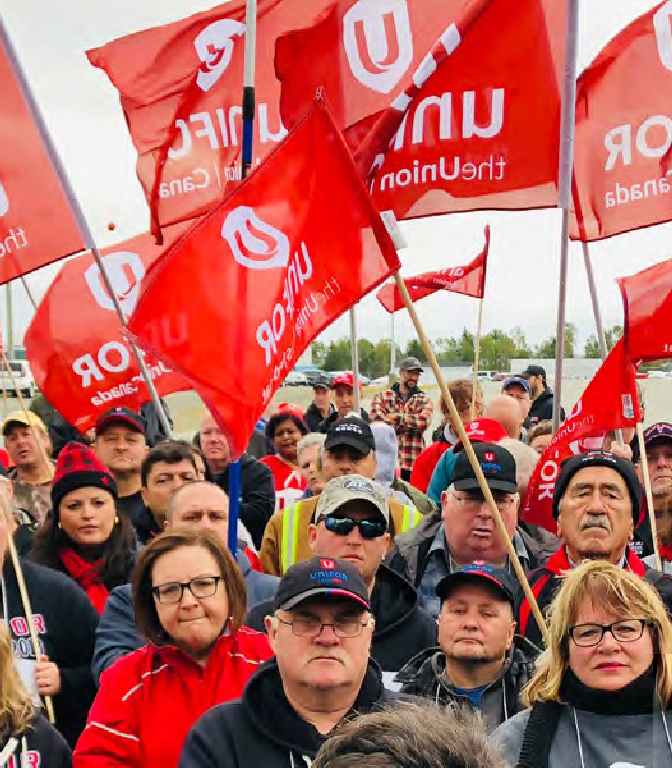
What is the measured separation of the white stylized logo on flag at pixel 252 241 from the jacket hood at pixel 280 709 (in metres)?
1.57

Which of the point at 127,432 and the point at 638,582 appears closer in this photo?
the point at 638,582

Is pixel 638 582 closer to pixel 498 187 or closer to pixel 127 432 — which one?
pixel 498 187

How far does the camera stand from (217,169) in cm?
724

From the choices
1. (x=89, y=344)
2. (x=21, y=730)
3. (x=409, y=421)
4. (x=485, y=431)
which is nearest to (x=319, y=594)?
(x=21, y=730)

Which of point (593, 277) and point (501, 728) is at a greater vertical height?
point (593, 277)

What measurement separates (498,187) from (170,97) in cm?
276

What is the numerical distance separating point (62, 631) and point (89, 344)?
3.94 metres

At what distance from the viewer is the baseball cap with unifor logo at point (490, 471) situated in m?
4.98

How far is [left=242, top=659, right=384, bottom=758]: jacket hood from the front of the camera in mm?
3183

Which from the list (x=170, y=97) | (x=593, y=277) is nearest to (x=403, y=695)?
(x=593, y=277)

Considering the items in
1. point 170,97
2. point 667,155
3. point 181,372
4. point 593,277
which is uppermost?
point 170,97

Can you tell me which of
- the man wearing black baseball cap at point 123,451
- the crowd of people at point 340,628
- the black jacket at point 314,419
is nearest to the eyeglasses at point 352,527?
the crowd of people at point 340,628

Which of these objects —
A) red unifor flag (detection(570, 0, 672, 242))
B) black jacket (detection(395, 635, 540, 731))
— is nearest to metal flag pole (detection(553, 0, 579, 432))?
red unifor flag (detection(570, 0, 672, 242))

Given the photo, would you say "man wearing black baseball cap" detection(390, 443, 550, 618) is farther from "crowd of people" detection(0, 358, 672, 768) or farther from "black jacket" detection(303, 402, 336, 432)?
"black jacket" detection(303, 402, 336, 432)
